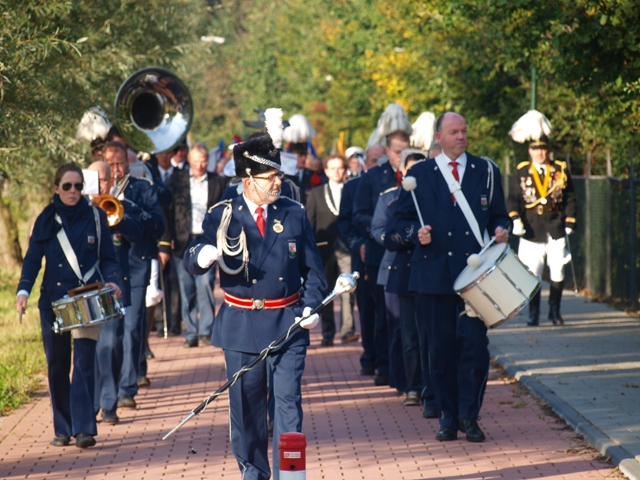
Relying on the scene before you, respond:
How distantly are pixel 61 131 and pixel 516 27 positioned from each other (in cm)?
492

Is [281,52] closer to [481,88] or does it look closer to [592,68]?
[481,88]

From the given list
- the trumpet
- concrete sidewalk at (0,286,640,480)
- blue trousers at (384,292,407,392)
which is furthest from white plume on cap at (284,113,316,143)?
the trumpet

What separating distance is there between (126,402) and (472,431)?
334cm

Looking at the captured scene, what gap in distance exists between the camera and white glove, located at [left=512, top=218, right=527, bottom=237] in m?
14.4

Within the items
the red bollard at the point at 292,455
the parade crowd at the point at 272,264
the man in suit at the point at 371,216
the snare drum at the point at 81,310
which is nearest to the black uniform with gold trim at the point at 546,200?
the parade crowd at the point at 272,264

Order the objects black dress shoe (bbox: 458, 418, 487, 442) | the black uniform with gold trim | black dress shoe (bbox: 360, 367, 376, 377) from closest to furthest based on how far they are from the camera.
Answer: black dress shoe (bbox: 458, 418, 487, 442), black dress shoe (bbox: 360, 367, 376, 377), the black uniform with gold trim

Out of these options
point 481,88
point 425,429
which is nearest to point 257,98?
point 481,88

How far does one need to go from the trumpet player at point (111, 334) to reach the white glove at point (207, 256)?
3343 mm

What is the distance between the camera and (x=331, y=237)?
14648 mm

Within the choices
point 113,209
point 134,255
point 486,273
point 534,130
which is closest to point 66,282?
point 113,209

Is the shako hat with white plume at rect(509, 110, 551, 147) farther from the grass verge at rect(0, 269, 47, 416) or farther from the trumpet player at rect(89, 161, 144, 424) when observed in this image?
the trumpet player at rect(89, 161, 144, 424)

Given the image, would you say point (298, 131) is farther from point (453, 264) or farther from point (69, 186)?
point (453, 264)

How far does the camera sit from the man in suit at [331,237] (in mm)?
14445

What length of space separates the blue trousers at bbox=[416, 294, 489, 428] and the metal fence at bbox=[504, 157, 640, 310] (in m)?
7.76
